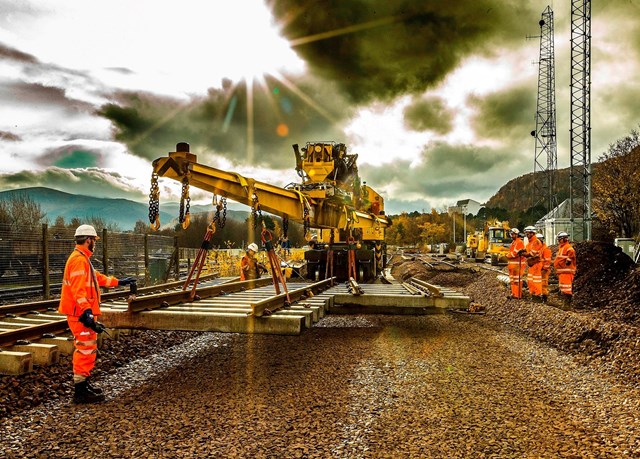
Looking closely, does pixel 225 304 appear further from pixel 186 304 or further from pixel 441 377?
pixel 441 377

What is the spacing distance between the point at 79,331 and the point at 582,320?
26.7ft

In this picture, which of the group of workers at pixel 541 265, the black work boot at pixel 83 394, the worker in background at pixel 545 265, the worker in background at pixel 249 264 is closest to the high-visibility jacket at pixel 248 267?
the worker in background at pixel 249 264

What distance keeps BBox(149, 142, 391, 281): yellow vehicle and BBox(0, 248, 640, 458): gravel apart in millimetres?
2218

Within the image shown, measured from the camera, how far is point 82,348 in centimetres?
484

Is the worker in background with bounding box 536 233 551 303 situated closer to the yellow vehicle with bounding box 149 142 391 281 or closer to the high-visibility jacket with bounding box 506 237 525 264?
the high-visibility jacket with bounding box 506 237 525 264

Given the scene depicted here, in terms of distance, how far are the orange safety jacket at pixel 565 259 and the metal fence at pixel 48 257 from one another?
1203 cm

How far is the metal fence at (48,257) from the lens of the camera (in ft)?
38.2

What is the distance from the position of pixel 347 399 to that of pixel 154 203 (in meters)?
3.69

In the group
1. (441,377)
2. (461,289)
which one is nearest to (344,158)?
(461,289)

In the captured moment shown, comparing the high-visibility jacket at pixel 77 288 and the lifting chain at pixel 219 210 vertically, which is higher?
the lifting chain at pixel 219 210

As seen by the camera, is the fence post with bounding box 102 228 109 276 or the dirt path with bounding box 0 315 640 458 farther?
the fence post with bounding box 102 228 109 276

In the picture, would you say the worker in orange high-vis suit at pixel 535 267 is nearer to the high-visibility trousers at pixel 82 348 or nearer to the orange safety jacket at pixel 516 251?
the orange safety jacket at pixel 516 251

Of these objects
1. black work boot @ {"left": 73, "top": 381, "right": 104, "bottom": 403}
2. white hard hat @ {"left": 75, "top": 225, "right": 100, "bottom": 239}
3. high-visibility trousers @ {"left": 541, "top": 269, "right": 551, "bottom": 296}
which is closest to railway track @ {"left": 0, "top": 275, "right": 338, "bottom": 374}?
black work boot @ {"left": 73, "top": 381, "right": 104, "bottom": 403}

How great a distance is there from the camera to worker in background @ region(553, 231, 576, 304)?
11508mm
